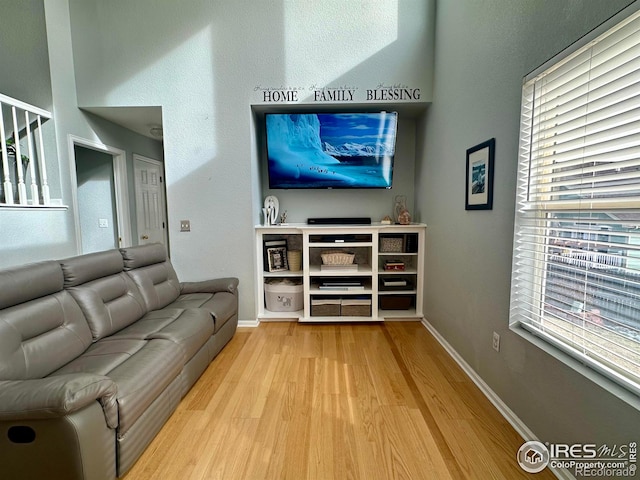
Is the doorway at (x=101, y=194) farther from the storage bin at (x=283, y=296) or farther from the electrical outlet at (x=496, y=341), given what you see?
the electrical outlet at (x=496, y=341)

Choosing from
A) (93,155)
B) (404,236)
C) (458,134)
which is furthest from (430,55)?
(93,155)

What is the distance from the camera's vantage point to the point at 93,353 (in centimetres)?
174

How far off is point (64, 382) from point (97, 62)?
323cm

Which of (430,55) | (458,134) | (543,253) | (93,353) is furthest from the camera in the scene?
(430,55)

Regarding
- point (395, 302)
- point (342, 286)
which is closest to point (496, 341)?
point (395, 302)

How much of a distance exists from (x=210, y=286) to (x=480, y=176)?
8.53ft

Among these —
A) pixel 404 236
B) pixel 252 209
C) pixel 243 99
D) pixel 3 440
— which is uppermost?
pixel 243 99

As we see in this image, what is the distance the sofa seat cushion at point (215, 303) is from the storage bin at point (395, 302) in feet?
5.50

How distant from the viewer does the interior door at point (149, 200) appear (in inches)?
161

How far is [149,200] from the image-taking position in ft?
14.2

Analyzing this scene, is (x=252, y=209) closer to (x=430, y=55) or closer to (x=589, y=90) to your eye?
(x=430, y=55)

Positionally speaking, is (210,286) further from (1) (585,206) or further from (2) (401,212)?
(1) (585,206)

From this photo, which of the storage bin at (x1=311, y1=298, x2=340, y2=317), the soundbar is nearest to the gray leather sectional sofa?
the storage bin at (x1=311, y1=298, x2=340, y2=317)

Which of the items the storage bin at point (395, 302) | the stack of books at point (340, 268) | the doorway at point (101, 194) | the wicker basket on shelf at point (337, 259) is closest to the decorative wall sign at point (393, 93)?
the wicker basket on shelf at point (337, 259)
